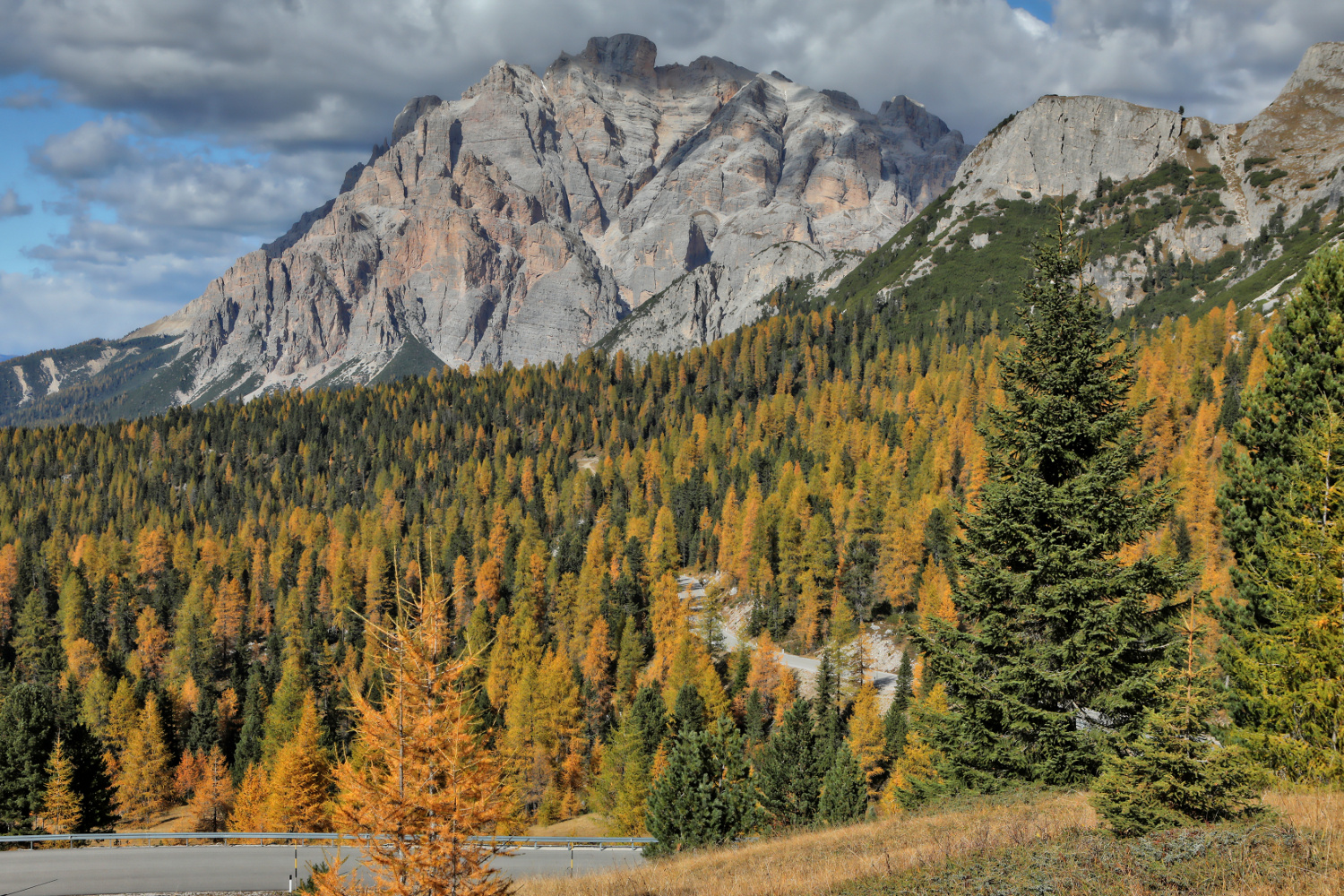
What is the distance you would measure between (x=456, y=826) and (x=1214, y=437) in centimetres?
9341

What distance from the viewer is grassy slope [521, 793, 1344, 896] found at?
9133 mm

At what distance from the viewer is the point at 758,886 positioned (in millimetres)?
12641

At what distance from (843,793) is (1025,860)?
22.4 metres

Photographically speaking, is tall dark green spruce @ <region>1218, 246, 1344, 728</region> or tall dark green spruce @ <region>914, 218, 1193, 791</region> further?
tall dark green spruce @ <region>1218, 246, 1344, 728</region>

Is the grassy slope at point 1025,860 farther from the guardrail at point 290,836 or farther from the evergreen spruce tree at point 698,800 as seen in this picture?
the guardrail at point 290,836

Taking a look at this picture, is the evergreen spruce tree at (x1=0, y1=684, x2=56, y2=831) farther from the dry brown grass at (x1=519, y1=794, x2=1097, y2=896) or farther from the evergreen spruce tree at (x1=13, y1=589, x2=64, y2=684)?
the evergreen spruce tree at (x1=13, y1=589, x2=64, y2=684)

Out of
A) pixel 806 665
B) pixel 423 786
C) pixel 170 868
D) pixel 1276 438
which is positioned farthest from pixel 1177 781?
pixel 806 665

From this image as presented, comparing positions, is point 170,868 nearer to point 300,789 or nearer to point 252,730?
point 300,789

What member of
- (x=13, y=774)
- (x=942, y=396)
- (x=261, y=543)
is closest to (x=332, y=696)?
(x=13, y=774)

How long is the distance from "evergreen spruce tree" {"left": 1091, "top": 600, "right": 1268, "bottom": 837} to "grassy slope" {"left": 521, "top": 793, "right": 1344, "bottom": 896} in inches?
11.8

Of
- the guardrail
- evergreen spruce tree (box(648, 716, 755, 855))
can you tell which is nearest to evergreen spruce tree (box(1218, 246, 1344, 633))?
evergreen spruce tree (box(648, 716, 755, 855))

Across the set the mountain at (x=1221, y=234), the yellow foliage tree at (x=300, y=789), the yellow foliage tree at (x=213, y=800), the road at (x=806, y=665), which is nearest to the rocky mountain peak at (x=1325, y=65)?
the mountain at (x=1221, y=234)

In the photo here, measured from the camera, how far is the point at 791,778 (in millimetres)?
34750

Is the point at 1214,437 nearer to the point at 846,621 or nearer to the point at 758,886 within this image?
the point at 846,621
